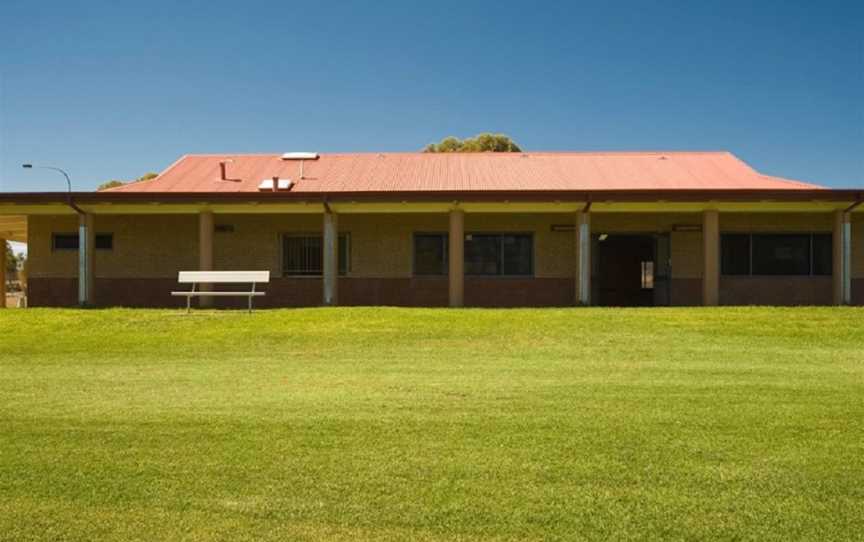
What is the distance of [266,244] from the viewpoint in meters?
18.9

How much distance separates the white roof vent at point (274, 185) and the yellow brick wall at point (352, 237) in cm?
79

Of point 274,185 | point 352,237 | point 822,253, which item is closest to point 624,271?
point 822,253

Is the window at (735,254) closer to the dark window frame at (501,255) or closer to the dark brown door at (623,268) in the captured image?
the dark brown door at (623,268)

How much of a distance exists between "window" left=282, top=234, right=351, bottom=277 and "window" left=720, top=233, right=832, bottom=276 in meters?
10.3

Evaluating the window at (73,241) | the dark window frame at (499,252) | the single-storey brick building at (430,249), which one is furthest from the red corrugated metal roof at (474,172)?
the window at (73,241)

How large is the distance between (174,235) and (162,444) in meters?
15.0

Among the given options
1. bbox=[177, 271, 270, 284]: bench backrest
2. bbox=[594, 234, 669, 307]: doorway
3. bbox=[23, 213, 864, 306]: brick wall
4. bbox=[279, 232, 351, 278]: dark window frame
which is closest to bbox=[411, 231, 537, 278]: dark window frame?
bbox=[23, 213, 864, 306]: brick wall

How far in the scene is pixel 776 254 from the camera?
61.0ft

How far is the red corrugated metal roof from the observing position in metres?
19.4

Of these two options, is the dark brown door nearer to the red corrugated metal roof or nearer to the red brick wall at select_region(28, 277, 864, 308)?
the red corrugated metal roof

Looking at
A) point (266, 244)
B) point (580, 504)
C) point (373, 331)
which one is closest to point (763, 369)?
point (580, 504)

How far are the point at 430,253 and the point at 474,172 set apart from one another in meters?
3.68

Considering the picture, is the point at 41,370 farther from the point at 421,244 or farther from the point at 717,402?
the point at 421,244

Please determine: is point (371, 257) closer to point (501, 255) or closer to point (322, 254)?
point (322, 254)
